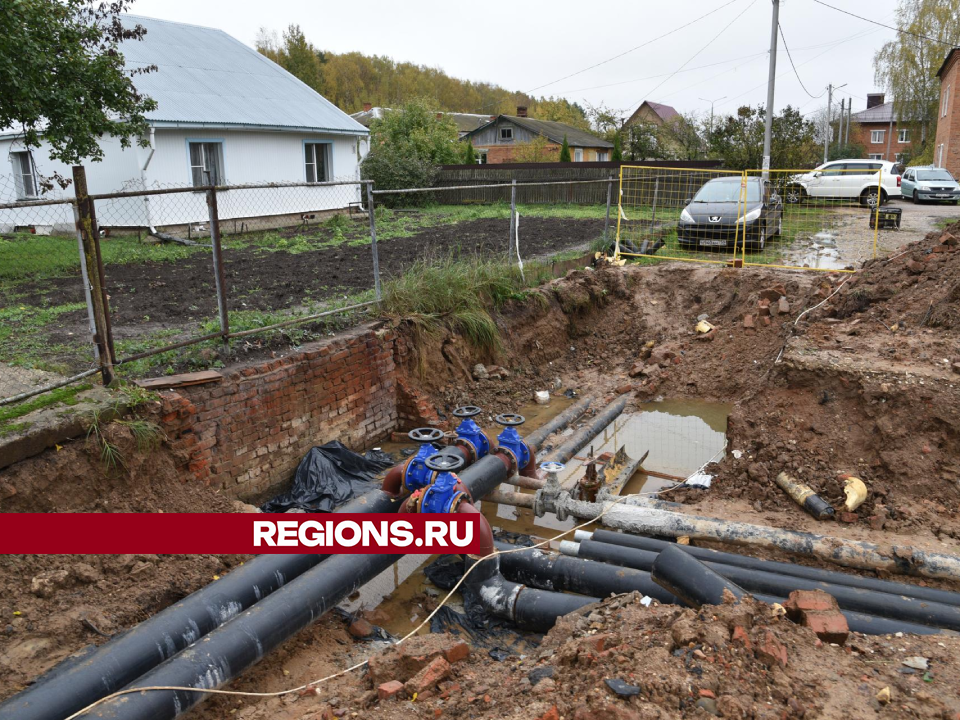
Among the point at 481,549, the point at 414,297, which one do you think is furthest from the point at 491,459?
the point at 414,297

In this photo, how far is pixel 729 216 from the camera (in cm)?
1366

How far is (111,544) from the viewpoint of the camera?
15.9ft

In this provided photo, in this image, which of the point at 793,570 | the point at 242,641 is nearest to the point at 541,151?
the point at 793,570

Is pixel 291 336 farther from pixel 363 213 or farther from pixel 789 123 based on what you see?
pixel 789 123

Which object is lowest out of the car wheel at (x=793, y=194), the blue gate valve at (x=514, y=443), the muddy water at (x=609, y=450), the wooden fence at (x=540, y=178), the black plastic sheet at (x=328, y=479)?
the muddy water at (x=609, y=450)

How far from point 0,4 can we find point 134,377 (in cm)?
558

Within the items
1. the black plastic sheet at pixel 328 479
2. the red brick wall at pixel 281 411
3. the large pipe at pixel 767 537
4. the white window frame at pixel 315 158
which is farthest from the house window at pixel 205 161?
the large pipe at pixel 767 537

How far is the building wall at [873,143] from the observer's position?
62.1 meters

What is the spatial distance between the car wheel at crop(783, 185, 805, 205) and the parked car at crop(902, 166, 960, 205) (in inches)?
364

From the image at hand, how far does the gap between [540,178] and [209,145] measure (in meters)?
13.2

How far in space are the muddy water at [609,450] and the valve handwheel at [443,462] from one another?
3.31 feet

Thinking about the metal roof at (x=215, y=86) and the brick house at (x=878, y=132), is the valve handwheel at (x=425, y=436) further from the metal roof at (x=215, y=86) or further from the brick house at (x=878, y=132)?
the brick house at (x=878, y=132)

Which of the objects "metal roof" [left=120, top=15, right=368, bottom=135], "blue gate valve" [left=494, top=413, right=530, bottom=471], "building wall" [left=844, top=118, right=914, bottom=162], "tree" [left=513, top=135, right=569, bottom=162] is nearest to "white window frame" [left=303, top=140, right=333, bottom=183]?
"metal roof" [left=120, top=15, right=368, bottom=135]

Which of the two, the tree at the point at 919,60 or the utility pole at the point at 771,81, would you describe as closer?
the utility pole at the point at 771,81
